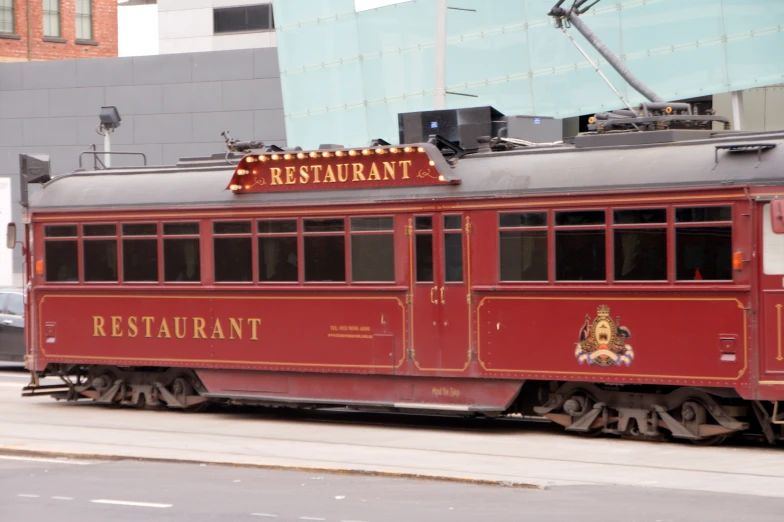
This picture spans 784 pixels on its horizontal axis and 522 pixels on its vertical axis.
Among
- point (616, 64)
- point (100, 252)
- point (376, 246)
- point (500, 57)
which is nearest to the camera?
point (376, 246)

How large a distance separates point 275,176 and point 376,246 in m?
1.64

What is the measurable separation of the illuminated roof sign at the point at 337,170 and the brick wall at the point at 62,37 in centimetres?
3178

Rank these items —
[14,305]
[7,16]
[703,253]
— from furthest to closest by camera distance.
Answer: [7,16] < [14,305] < [703,253]

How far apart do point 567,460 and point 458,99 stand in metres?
16.5

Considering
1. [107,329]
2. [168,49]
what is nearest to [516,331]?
[107,329]

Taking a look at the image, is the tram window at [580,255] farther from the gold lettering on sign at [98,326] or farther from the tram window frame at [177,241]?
the gold lettering on sign at [98,326]

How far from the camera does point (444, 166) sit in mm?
13727

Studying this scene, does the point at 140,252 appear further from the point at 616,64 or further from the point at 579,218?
the point at 616,64

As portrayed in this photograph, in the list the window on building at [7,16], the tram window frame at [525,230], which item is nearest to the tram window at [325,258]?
the tram window frame at [525,230]

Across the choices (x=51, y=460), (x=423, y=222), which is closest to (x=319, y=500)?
(x=51, y=460)

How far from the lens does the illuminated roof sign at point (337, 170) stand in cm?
1380

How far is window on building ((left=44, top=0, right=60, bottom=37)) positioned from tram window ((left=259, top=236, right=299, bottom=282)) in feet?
112

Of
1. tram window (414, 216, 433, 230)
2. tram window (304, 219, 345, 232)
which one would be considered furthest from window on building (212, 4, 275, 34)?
tram window (414, 216, 433, 230)

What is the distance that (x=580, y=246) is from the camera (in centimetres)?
1284
